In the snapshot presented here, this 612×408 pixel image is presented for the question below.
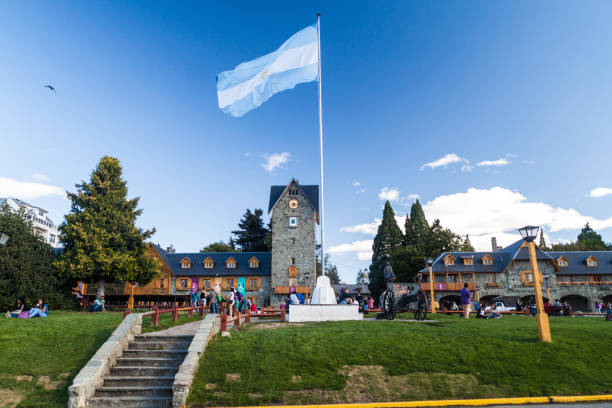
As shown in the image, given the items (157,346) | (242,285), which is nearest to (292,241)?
(242,285)

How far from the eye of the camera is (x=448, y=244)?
63938mm

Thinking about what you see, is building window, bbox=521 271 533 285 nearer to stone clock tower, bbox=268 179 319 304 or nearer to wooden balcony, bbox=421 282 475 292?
wooden balcony, bbox=421 282 475 292

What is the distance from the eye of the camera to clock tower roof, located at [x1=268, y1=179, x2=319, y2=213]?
55.2 m

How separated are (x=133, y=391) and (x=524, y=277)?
5424cm

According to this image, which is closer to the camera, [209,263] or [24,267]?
[24,267]

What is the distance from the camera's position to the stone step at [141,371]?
977cm

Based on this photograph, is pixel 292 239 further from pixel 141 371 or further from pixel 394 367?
pixel 394 367

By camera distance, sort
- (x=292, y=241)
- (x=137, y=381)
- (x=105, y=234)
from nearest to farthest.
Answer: (x=137, y=381) < (x=105, y=234) < (x=292, y=241)

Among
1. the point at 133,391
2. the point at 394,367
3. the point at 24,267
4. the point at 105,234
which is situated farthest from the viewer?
the point at 105,234

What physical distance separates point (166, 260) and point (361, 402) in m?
51.8

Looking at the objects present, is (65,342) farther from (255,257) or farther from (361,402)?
(255,257)

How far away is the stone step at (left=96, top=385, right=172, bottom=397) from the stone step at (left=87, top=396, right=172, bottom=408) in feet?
0.87

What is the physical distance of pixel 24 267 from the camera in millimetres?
23047

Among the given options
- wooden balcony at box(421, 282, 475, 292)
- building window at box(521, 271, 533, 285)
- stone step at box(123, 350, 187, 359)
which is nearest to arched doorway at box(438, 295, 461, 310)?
wooden balcony at box(421, 282, 475, 292)
